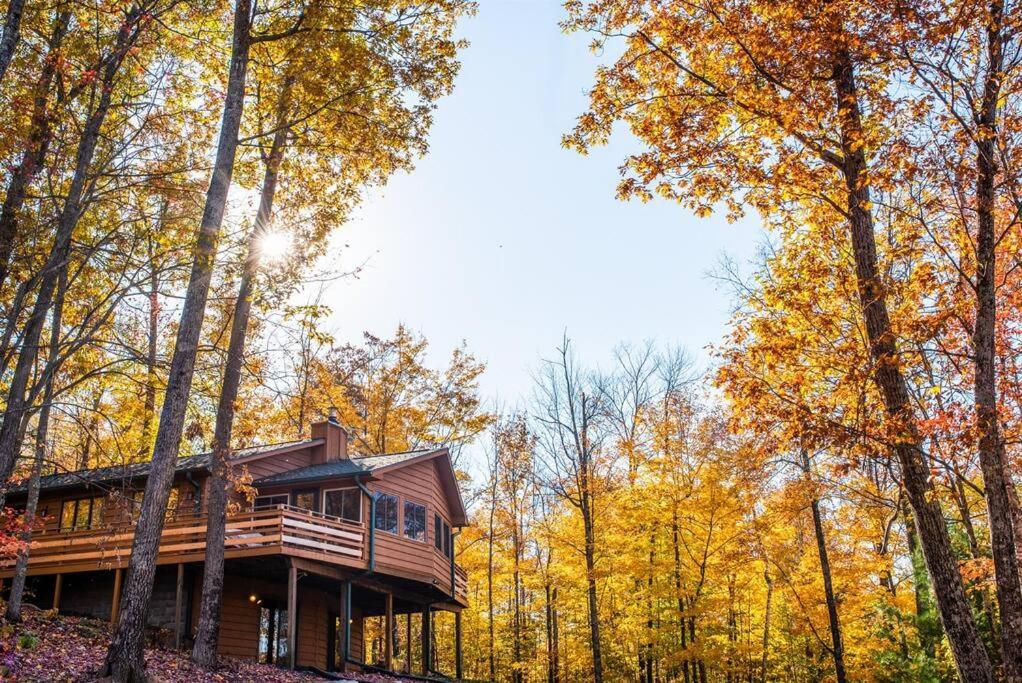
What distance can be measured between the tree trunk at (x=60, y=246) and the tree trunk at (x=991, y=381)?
10.4m

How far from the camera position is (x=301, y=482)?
60.5 feet

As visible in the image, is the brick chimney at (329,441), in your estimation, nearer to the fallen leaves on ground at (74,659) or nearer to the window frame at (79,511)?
the window frame at (79,511)

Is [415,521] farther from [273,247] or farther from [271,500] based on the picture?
[273,247]

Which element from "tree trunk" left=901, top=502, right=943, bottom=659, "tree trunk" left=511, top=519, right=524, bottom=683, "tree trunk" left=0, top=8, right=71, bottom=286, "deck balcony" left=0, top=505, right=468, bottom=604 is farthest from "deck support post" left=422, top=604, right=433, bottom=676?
"tree trunk" left=0, top=8, right=71, bottom=286

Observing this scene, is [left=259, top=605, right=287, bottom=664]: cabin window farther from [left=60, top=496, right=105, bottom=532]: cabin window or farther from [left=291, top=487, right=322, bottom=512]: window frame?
[left=60, top=496, right=105, bottom=532]: cabin window

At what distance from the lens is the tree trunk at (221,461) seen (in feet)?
40.6

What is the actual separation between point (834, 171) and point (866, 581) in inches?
604

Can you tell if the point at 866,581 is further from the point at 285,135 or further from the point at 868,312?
the point at 285,135

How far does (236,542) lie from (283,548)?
114cm

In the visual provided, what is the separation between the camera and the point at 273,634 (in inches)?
798

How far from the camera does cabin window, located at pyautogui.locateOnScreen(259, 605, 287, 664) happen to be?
1983 cm

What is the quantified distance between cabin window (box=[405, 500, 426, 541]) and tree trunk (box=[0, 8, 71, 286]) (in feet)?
41.8

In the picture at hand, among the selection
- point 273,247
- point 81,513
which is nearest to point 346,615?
point 81,513

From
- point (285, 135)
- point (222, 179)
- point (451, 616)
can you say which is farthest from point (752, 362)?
point (451, 616)
